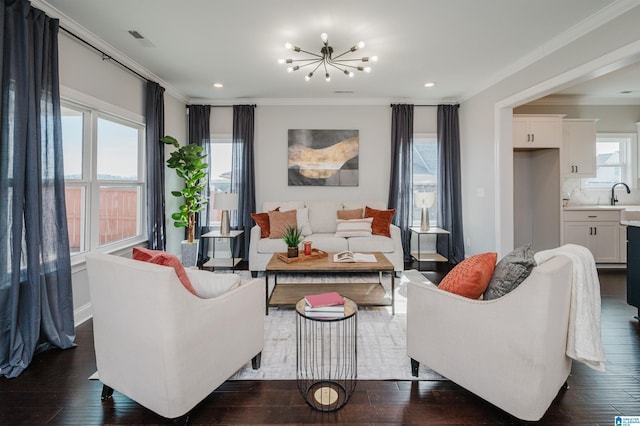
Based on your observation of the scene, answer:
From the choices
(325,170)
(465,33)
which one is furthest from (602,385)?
(325,170)

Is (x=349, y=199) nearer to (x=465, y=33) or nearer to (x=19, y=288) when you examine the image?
(x=465, y=33)

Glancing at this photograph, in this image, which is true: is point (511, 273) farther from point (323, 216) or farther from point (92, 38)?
point (92, 38)

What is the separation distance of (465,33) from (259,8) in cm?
200

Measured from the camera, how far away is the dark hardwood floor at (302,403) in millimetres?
1684

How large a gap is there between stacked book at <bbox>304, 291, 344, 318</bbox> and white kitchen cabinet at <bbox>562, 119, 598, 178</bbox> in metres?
4.94

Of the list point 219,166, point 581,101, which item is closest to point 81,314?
point 219,166

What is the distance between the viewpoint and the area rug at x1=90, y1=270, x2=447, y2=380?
6.85 ft

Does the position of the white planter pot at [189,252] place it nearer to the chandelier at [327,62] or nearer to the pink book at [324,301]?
the chandelier at [327,62]

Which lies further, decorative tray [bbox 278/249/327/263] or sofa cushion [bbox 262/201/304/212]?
sofa cushion [bbox 262/201/304/212]

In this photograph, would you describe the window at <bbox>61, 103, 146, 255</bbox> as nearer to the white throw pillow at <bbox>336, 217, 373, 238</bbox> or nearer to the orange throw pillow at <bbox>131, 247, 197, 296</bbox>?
the orange throw pillow at <bbox>131, 247, 197, 296</bbox>

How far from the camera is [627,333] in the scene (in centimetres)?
266

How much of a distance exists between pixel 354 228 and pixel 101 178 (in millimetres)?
3155

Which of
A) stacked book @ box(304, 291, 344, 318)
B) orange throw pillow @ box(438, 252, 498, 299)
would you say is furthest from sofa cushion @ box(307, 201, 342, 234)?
orange throw pillow @ box(438, 252, 498, 299)

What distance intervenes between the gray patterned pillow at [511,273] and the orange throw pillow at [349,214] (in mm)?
3111
